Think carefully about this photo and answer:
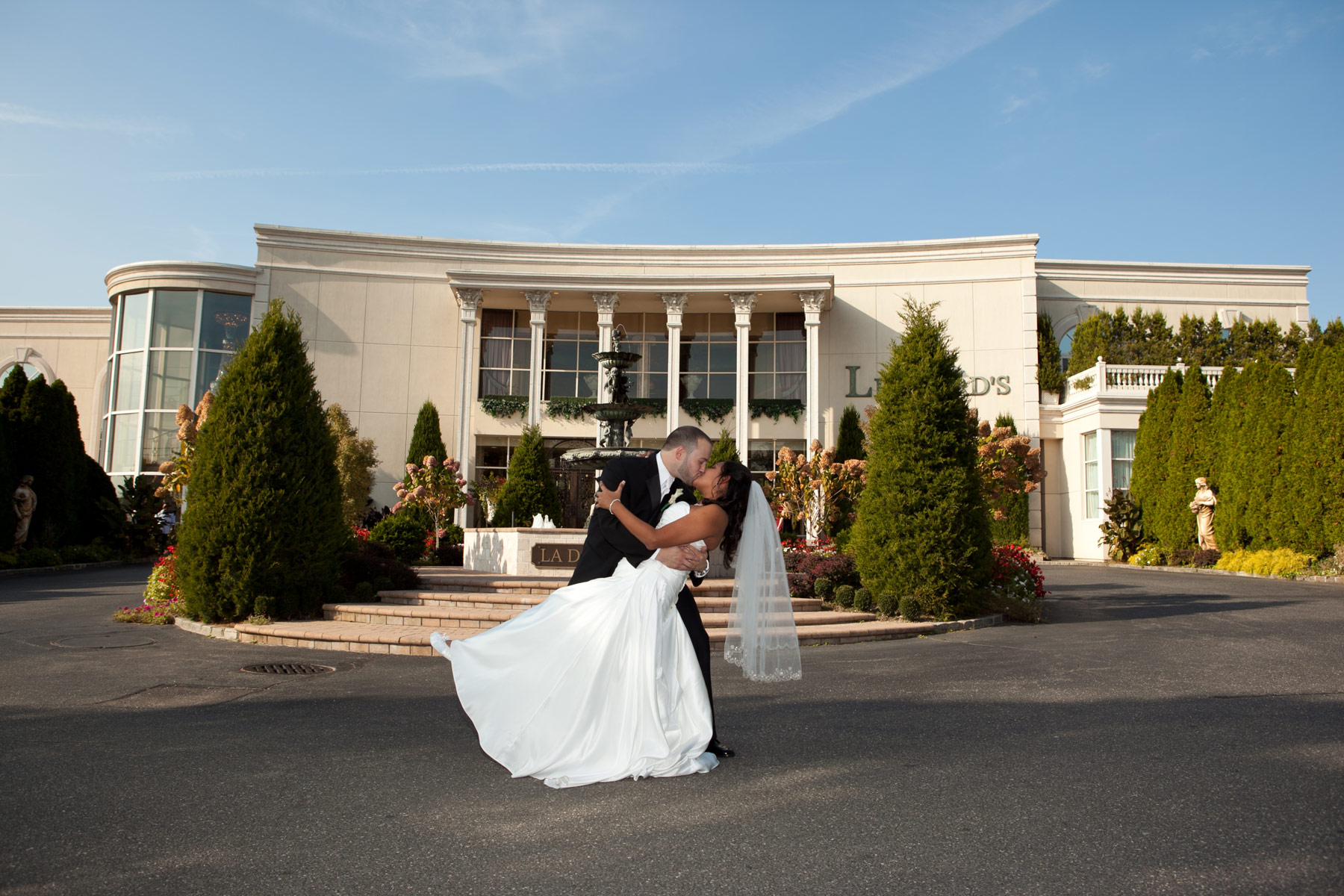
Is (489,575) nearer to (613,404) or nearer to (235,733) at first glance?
(613,404)

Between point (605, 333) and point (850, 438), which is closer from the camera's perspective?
point (850, 438)

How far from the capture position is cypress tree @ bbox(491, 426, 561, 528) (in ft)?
66.4

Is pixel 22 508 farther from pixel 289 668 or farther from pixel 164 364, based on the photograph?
pixel 289 668

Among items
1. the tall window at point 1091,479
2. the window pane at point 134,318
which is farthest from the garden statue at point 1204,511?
the window pane at point 134,318

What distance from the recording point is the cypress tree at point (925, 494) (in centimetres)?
1202

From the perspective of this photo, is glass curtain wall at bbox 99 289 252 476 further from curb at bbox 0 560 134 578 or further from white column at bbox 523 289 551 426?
white column at bbox 523 289 551 426

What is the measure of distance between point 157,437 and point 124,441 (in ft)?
4.19

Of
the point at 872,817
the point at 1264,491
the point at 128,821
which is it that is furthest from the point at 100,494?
the point at 1264,491

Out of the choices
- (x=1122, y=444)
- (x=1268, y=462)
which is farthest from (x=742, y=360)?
(x=1268, y=462)

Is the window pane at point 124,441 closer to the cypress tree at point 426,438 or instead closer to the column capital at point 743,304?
the cypress tree at point 426,438

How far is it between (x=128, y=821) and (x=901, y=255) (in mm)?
29118

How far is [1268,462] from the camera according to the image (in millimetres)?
20328

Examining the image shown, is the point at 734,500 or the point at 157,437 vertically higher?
the point at 157,437

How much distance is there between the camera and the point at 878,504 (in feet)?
40.8
